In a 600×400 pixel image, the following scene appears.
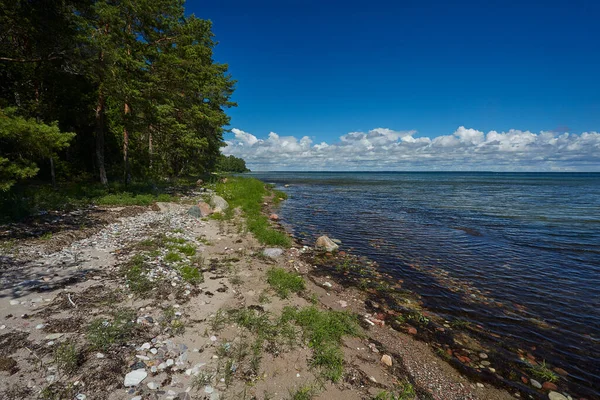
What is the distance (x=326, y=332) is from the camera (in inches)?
228

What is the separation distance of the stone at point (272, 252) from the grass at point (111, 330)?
604cm

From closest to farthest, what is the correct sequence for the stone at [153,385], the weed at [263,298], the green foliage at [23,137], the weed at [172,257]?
the stone at [153,385] → the weed at [263,298] → the green foliage at [23,137] → the weed at [172,257]

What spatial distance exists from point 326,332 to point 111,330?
4.55 meters

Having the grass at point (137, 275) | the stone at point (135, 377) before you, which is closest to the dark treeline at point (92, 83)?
the grass at point (137, 275)

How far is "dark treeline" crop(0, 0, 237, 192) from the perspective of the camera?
1028 cm

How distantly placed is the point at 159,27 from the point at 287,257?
21690 millimetres

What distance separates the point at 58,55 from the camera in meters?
12.2

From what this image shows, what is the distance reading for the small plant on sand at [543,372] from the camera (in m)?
5.34

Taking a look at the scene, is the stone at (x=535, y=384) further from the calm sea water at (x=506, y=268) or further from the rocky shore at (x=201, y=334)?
the calm sea water at (x=506, y=268)

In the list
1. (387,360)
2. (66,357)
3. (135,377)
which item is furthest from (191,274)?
(387,360)

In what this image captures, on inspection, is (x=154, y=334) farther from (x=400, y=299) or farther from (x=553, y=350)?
(x=553, y=350)

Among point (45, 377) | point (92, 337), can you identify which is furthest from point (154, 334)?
point (45, 377)

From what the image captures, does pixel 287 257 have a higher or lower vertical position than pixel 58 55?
lower

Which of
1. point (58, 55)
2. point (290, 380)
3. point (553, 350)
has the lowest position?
point (553, 350)
